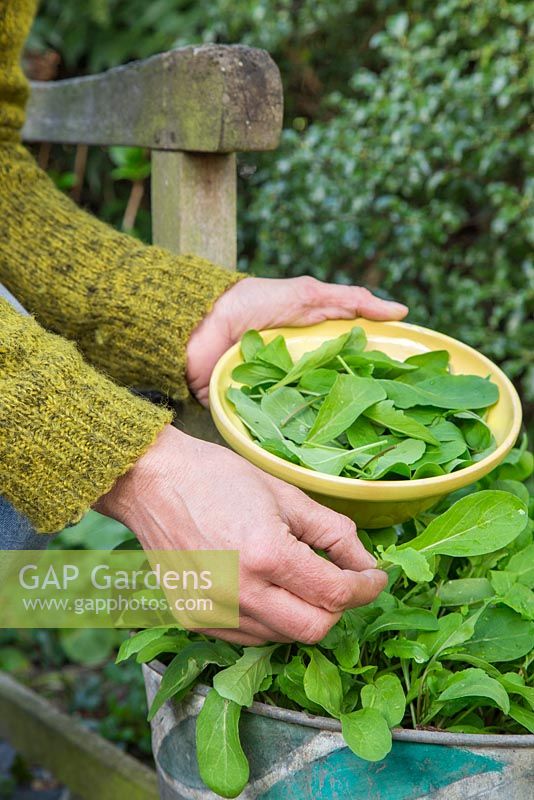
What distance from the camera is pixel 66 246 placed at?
1.36 metres

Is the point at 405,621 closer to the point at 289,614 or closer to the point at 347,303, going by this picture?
the point at 289,614

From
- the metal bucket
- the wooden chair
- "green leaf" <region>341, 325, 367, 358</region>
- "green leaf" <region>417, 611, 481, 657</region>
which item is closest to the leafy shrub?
the wooden chair

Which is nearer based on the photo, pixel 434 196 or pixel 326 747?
pixel 326 747

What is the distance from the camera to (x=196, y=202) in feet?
4.67

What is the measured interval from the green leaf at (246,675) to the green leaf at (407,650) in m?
0.11

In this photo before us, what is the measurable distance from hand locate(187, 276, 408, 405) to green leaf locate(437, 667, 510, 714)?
1.90ft

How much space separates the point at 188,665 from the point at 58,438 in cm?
25

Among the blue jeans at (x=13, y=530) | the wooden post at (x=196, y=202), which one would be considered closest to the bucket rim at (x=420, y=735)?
the blue jeans at (x=13, y=530)

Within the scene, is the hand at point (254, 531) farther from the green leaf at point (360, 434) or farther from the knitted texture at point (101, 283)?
the knitted texture at point (101, 283)

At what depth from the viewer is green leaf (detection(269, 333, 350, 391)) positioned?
3.70 ft

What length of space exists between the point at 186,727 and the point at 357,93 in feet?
6.47

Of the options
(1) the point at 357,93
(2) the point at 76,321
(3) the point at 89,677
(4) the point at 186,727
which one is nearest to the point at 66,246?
(2) the point at 76,321

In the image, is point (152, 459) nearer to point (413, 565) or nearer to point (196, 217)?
point (413, 565)

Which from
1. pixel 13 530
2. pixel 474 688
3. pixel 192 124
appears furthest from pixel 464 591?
pixel 192 124
